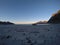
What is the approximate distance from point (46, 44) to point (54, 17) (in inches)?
1253

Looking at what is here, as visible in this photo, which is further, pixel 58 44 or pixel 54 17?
pixel 54 17

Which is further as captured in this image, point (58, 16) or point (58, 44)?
point (58, 16)

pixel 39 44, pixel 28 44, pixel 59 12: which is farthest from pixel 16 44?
pixel 59 12

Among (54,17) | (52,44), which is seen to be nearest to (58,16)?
(54,17)

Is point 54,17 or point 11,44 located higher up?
point 54,17

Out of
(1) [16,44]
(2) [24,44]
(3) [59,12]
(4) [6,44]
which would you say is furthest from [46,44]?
(3) [59,12]

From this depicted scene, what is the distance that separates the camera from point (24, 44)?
4.59 meters

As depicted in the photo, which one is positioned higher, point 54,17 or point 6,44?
point 54,17

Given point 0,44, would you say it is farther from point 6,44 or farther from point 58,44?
point 58,44

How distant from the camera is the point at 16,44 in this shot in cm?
464

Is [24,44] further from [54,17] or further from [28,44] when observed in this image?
[54,17]

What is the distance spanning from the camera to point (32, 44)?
4605 mm

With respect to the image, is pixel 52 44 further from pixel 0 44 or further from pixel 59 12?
pixel 59 12

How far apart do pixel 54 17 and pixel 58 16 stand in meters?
1.27
